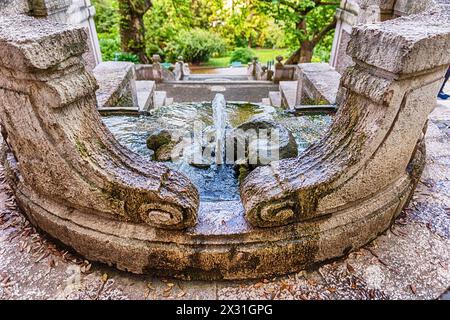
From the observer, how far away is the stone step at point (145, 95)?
23.9ft

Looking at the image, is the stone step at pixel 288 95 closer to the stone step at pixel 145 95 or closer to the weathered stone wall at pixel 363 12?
the weathered stone wall at pixel 363 12

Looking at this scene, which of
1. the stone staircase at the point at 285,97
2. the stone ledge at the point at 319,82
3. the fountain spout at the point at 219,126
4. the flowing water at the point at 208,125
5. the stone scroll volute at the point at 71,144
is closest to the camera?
the stone scroll volute at the point at 71,144

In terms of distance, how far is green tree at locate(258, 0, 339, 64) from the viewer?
10716mm

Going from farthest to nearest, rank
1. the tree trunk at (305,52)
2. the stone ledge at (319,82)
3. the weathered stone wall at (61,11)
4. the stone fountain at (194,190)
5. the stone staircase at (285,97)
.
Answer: the tree trunk at (305,52), the stone staircase at (285,97), the stone ledge at (319,82), the weathered stone wall at (61,11), the stone fountain at (194,190)

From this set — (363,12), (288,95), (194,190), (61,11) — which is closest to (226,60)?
(288,95)

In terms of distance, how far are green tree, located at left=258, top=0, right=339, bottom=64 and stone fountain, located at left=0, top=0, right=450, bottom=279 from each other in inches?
368

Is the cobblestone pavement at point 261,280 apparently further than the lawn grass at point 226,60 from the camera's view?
No

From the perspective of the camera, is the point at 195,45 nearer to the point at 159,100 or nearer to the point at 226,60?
the point at 226,60

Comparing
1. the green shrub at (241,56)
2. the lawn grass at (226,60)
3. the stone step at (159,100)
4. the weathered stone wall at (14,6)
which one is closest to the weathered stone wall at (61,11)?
the weathered stone wall at (14,6)

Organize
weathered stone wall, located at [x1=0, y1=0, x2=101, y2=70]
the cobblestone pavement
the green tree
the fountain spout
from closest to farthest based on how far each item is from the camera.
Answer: the cobblestone pavement
the fountain spout
weathered stone wall, located at [x1=0, y1=0, x2=101, y2=70]
the green tree

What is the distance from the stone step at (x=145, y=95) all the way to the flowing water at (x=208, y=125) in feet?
5.55

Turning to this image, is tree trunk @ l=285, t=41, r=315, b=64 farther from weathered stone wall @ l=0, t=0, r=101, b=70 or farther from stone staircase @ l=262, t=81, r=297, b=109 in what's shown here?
weathered stone wall @ l=0, t=0, r=101, b=70

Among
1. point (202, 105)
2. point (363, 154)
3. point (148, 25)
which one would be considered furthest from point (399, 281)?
point (148, 25)

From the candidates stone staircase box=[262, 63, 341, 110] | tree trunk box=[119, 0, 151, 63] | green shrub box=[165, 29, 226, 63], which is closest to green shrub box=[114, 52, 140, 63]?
tree trunk box=[119, 0, 151, 63]
